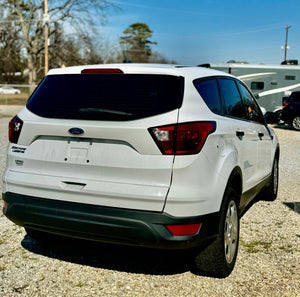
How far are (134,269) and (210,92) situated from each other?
1.67 meters

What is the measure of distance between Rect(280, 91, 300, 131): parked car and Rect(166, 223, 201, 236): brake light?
16002 mm

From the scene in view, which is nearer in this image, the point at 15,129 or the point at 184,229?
the point at 184,229

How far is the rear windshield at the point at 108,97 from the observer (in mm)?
3111

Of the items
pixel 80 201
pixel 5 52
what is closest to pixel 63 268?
pixel 80 201

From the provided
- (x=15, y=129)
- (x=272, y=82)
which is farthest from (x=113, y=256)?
(x=272, y=82)

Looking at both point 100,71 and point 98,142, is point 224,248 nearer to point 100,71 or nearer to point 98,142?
point 98,142

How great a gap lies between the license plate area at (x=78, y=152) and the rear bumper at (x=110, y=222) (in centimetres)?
33

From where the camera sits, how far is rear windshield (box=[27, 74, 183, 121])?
10.2 ft

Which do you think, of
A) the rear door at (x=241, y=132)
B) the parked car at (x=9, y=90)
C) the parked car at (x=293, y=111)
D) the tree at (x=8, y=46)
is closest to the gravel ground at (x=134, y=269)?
Result: the rear door at (x=241, y=132)

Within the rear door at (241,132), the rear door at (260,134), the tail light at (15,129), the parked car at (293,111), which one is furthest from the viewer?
the parked car at (293,111)

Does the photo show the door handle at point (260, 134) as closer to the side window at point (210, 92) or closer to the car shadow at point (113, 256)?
the side window at point (210, 92)

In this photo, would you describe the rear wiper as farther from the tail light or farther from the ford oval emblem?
the tail light

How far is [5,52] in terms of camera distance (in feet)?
168

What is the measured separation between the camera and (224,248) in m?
3.43
